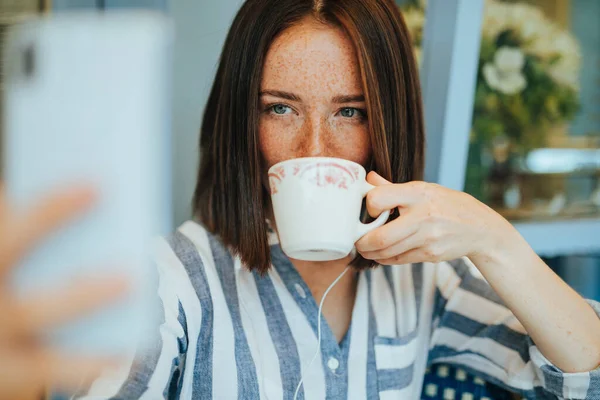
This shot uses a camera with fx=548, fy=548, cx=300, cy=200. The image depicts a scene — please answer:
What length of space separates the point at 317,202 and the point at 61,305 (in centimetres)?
31

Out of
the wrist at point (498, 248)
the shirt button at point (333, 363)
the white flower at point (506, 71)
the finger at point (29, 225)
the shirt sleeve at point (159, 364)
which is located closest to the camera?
the finger at point (29, 225)

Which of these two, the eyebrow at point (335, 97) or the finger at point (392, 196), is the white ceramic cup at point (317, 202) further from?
the eyebrow at point (335, 97)

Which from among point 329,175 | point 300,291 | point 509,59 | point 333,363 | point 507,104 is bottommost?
point 333,363

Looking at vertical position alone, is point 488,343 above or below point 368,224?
below

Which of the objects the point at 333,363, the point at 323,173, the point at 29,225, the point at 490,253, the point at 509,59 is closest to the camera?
the point at 29,225

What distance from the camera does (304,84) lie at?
2.69ft

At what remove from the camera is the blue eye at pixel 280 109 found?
0.86m

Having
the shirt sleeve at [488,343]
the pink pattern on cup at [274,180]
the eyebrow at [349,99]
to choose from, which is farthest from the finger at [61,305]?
the shirt sleeve at [488,343]

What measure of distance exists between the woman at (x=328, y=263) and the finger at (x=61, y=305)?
0.20 m

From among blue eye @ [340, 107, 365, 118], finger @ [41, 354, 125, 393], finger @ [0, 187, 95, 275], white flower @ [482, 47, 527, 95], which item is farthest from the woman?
white flower @ [482, 47, 527, 95]

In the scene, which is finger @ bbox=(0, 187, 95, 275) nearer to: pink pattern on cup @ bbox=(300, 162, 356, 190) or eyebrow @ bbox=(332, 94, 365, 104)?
pink pattern on cup @ bbox=(300, 162, 356, 190)

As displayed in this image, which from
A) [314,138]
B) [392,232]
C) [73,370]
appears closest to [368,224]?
[392,232]

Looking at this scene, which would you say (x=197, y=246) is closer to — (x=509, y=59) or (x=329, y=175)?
(x=329, y=175)

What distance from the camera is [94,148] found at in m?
0.59
